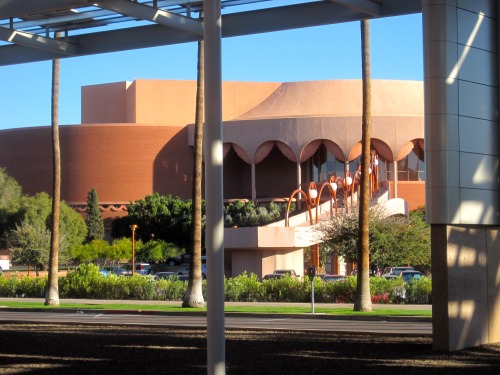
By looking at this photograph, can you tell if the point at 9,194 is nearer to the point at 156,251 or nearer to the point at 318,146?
the point at 156,251

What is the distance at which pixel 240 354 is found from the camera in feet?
51.8

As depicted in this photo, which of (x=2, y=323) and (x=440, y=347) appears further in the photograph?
(x=2, y=323)

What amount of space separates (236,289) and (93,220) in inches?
2106

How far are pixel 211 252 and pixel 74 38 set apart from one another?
11263 mm

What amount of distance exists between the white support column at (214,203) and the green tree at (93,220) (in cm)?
8143

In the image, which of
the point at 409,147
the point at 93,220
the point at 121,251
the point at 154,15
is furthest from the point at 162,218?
the point at 154,15

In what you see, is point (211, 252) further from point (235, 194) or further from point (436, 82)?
point (235, 194)

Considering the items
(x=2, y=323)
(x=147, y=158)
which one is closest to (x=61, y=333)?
(x=2, y=323)

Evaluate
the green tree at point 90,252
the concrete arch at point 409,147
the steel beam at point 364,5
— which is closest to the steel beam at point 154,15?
the steel beam at point 364,5

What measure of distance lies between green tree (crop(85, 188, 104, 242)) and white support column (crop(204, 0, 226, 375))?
81.4 meters

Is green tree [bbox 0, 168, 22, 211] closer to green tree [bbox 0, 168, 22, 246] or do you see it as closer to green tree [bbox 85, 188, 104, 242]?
green tree [bbox 0, 168, 22, 246]

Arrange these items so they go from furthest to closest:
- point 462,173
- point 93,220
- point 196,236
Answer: point 93,220 → point 196,236 → point 462,173

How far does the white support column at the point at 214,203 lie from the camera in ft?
29.6

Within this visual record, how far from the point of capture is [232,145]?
292ft
